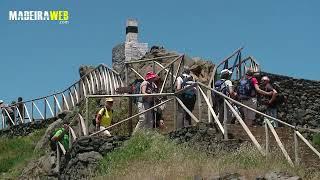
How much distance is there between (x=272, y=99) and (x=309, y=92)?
482cm

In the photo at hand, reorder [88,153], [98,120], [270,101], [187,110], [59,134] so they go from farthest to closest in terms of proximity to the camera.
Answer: [59,134] < [270,101] < [98,120] < [187,110] < [88,153]

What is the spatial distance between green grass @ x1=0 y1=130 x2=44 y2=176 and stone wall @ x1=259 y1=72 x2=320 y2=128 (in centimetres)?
702

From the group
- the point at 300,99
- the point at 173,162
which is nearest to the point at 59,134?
the point at 173,162

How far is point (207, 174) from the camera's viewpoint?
14.2 meters

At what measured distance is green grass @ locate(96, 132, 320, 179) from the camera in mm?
14312

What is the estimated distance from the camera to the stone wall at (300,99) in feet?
73.9

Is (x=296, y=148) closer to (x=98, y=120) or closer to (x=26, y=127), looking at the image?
(x=98, y=120)

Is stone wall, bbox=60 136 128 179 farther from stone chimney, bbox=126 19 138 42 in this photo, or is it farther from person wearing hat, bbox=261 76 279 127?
stone chimney, bbox=126 19 138 42

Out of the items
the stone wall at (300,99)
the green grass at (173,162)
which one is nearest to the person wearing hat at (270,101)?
the green grass at (173,162)

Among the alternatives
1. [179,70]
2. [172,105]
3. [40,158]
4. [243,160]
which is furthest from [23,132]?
[243,160]

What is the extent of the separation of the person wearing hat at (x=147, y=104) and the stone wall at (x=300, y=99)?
4860 millimetres

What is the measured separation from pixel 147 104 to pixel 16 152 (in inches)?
330

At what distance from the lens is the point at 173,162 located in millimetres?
15523

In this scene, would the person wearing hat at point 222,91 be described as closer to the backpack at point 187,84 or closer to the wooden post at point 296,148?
the backpack at point 187,84
